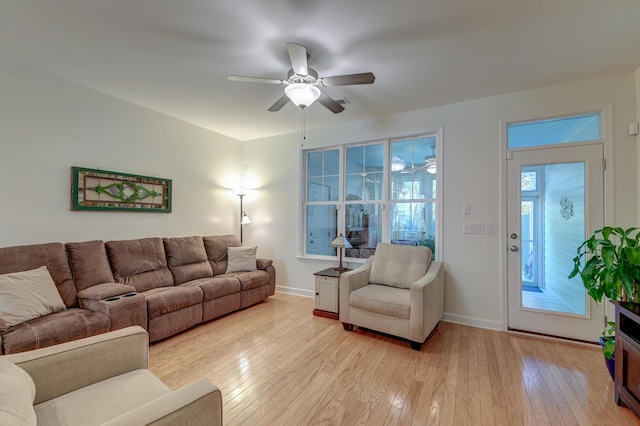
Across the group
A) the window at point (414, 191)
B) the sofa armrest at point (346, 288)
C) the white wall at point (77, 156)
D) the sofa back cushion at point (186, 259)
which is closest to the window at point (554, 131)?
the window at point (414, 191)

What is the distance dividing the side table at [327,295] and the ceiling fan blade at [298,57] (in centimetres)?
232

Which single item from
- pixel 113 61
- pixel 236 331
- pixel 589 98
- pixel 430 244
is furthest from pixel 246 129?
pixel 589 98

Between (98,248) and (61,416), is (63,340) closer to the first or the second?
(98,248)

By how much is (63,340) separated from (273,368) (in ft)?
5.24

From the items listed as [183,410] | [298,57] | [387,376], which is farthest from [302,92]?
[387,376]

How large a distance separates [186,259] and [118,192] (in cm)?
113

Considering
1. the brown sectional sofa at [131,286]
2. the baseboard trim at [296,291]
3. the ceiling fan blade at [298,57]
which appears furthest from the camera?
the baseboard trim at [296,291]

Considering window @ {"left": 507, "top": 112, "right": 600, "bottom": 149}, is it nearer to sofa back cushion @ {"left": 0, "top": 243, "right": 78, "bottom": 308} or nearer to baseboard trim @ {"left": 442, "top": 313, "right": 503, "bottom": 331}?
Answer: baseboard trim @ {"left": 442, "top": 313, "right": 503, "bottom": 331}

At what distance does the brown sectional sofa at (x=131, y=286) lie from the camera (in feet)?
7.16

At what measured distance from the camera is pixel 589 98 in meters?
2.76

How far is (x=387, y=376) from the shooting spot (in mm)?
2213

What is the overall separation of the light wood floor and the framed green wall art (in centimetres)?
169

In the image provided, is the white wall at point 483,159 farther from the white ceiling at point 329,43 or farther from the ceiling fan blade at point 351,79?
the ceiling fan blade at point 351,79

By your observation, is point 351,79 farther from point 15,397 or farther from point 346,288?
point 15,397
